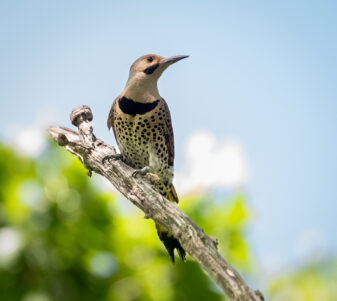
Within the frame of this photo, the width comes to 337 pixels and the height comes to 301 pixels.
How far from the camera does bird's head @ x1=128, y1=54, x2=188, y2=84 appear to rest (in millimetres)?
4996

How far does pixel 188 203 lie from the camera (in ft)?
23.3

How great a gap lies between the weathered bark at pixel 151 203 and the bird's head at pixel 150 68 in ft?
2.15

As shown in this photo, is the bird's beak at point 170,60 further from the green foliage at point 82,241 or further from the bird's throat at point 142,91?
the green foliage at point 82,241

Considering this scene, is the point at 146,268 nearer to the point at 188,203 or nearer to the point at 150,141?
the point at 188,203

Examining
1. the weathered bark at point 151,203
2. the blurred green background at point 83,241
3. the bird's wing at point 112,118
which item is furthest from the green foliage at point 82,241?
the weathered bark at point 151,203

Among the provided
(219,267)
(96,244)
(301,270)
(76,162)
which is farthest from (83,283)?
(301,270)

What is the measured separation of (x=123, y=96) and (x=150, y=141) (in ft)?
1.70

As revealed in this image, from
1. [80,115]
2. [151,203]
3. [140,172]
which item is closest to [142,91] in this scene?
[80,115]

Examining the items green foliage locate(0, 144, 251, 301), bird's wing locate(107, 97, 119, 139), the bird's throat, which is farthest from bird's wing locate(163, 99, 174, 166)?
green foliage locate(0, 144, 251, 301)

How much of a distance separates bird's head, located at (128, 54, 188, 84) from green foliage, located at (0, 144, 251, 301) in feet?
7.15

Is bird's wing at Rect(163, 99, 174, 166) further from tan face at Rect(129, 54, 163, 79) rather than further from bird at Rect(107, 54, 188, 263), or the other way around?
tan face at Rect(129, 54, 163, 79)

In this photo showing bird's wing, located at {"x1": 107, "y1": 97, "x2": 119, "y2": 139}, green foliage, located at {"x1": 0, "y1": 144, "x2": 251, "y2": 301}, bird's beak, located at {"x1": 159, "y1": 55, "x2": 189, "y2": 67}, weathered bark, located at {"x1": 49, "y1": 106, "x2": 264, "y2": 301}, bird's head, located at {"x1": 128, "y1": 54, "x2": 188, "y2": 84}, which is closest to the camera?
weathered bark, located at {"x1": 49, "y1": 106, "x2": 264, "y2": 301}

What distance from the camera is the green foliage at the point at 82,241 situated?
6.19 meters

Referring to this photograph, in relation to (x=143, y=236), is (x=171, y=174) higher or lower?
lower
